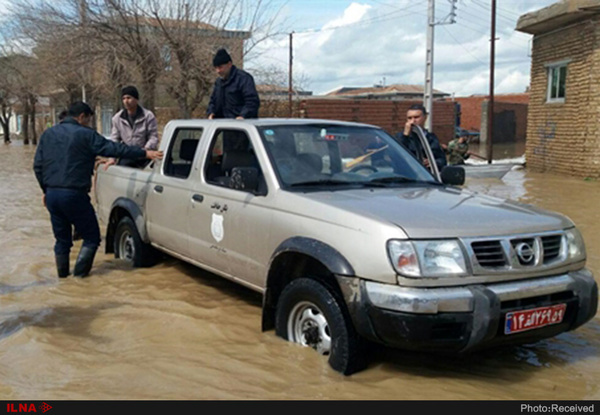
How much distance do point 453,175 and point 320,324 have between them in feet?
6.47

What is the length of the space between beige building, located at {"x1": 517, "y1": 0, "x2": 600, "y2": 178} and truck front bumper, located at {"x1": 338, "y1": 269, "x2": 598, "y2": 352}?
13967 mm

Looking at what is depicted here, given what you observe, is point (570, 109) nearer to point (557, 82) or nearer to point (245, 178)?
point (557, 82)

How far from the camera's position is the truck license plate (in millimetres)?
3625

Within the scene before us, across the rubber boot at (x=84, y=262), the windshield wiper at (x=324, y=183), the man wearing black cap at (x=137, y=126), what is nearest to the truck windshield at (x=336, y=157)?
the windshield wiper at (x=324, y=183)

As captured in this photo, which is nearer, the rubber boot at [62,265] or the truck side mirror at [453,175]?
the truck side mirror at [453,175]

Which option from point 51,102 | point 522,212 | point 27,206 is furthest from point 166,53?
point 51,102

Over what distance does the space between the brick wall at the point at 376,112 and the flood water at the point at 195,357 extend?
20917 mm

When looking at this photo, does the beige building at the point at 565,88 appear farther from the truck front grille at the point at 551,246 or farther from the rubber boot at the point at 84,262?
the rubber boot at the point at 84,262

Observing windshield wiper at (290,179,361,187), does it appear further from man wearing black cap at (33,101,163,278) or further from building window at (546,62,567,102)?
building window at (546,62,567,102)

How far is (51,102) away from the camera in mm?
40062

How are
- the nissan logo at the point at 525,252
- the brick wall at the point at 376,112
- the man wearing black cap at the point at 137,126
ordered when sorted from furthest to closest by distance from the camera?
the brick wall at the point at 376,112 < the man wearing black cap at the point at 137,126 < the nissan logo at the point at 525,252

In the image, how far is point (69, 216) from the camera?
6.28 meters

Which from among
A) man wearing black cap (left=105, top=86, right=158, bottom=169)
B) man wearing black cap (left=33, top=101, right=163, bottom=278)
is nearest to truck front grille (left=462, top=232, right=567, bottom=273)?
man wearing black cap (left=33, top=101, right=163, bottom=278)

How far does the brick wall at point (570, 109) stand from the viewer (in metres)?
16.0
